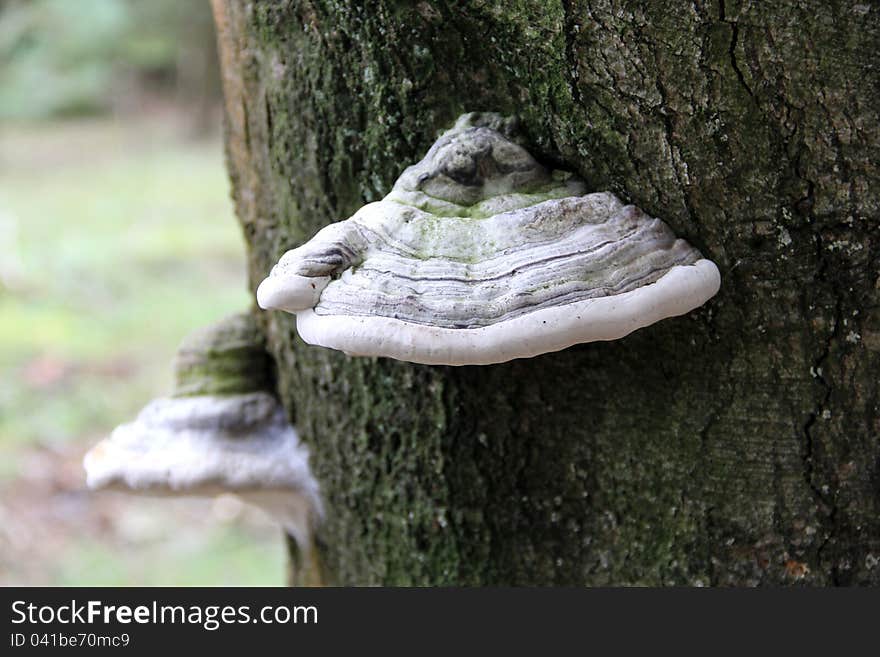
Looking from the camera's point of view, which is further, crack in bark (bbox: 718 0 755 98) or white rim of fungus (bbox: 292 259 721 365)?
crack in bark (bbox: 718 0 755 98)

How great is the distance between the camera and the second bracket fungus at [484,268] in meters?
1.16

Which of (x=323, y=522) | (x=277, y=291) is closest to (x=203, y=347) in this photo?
(x=323, y=522)

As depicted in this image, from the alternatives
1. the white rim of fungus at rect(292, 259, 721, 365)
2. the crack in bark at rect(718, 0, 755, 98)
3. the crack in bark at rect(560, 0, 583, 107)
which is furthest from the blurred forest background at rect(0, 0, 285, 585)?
the crack in bark at rect(718, 0, 755, 98)

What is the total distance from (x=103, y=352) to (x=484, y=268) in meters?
6.27

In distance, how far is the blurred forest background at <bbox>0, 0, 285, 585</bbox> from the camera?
4699mm

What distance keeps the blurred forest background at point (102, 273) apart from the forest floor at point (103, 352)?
1 cm

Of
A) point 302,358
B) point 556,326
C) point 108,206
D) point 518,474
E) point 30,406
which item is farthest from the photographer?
point 108,206

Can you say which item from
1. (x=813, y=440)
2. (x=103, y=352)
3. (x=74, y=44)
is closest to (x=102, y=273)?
(x=103, y=352)

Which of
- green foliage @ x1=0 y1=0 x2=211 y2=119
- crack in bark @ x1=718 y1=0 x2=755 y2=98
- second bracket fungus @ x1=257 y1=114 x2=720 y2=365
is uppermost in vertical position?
green foliage @ x1=0 y1=0 x2=211 y2=119

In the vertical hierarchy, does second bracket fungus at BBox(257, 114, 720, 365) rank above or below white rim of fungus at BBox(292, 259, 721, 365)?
above

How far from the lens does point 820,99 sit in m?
1.27

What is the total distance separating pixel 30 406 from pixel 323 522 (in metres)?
4.69

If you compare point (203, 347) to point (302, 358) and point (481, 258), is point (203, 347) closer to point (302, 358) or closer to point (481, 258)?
point (302, 358)

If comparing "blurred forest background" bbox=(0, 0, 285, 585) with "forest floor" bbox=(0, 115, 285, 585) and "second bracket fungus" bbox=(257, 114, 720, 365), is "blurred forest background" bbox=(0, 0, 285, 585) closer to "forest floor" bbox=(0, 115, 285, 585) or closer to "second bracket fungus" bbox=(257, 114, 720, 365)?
"forest floor" bbox=(0, 115, 285, 585)
